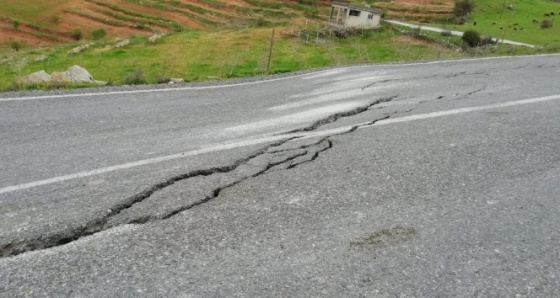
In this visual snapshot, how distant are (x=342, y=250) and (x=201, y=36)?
32.0 meters

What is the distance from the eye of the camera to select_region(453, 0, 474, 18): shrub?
1738 inches

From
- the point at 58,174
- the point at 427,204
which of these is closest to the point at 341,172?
the point at 427,204

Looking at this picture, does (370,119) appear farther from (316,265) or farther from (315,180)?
(316,265)

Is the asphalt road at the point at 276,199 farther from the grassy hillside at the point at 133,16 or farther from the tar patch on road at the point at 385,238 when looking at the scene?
the grassy hillside at the point at 133,16

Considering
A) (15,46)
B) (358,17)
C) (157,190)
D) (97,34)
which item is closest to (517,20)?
(358,17)

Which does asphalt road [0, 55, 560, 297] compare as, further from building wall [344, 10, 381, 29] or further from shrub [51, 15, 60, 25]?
shrub [51, 15, 60, 25]

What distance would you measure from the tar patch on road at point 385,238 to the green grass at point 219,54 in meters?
14.2

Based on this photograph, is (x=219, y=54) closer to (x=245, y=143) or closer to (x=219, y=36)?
(x=219, y=36)

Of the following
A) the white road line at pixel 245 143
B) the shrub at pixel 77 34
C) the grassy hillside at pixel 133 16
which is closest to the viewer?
the white road line at pixel 245 143

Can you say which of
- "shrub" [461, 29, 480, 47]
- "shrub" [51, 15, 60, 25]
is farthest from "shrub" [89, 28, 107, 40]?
"shrub" [461, 29, 480, 47]

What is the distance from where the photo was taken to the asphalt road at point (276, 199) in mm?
2605

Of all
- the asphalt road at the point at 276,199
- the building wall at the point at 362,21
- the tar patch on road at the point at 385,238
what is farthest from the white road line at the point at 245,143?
the building wall at the point at 362,21

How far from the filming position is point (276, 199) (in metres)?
3.51

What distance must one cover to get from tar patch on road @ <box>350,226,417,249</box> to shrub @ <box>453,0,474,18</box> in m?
46.7
